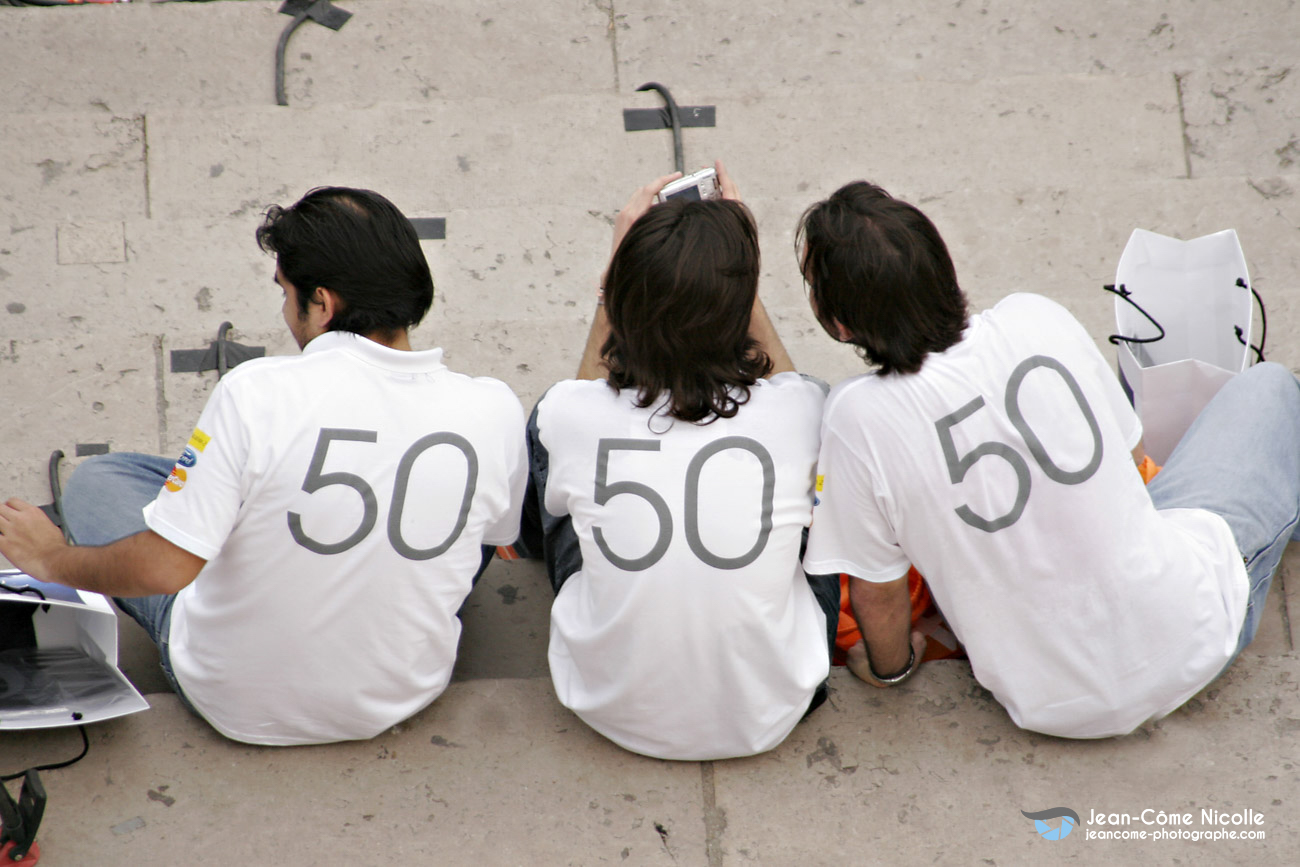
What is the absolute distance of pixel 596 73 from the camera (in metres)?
3.42

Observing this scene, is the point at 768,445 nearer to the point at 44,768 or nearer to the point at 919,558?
the point at 919,558

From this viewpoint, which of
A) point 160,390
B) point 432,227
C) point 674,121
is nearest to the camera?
point 160,390

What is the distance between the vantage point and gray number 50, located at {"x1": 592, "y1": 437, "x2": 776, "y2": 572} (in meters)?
1.54

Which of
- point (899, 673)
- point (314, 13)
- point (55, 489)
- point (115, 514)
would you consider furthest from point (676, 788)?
point (314, 13)

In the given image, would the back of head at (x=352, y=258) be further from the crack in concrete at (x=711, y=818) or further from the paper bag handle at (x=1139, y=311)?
the paper bag handle at (x=1139, y=311)

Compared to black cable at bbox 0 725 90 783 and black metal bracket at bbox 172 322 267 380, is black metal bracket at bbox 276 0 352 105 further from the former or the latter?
black cable at bbox 0 725 90 783

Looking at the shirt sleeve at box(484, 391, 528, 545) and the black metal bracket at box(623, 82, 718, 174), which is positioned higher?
the black metal bracket at box(623, 82, 718, 174)

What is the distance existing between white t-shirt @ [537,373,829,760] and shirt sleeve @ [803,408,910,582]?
0.10 feet

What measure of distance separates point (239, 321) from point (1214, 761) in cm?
227

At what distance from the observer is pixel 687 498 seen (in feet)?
5.07

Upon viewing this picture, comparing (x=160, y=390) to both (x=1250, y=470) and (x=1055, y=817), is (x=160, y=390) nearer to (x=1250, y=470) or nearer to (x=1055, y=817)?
(x=1055, y=817)

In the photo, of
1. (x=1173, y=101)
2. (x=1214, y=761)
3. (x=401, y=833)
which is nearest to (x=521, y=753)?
(x=401, y=833)

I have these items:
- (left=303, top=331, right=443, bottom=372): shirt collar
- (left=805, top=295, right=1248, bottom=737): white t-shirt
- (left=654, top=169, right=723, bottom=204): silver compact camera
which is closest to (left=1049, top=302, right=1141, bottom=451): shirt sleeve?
(left=805, top=295, right=1248, bottom=737): white t-shirt

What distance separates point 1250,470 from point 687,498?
3.31 ft
